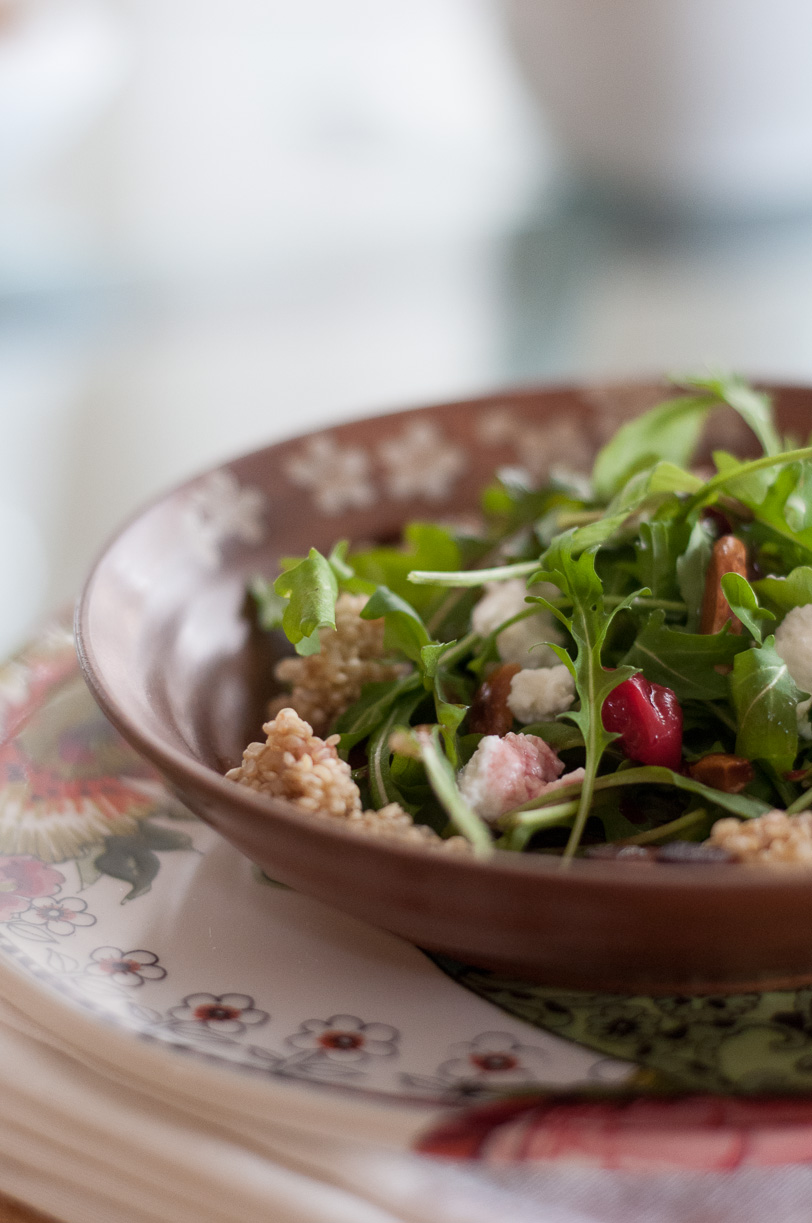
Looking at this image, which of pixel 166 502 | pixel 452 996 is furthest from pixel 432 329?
pixel 452 996

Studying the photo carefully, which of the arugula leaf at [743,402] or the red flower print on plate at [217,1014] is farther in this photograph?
the arugula leaf at [743,402]

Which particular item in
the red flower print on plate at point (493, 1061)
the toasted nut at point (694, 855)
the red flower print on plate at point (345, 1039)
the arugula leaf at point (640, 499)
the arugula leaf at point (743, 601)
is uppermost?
the arugula leaf at point (640, 499)

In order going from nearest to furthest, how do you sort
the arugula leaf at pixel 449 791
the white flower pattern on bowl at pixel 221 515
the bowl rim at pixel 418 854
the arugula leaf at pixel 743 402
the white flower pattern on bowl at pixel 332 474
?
1. the bowl rim at pixel 418 854
2. the arugula leaf at pixel 449 791
3. the arugula leaf at pixel 743 402
4. the white flower pattern on bowl at pixel 221 515
5. the white flower pattern on bowl at pixel 332 474

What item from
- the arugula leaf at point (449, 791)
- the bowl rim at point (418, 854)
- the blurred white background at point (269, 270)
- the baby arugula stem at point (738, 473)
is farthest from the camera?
the blurred white background at point (269, 270)

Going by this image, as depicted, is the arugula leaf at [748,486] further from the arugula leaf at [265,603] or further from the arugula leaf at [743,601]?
the arugula leaf at [265,603]

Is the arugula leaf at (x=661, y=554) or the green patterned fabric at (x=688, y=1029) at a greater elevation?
the arugula leaf at (x=661, y=554)

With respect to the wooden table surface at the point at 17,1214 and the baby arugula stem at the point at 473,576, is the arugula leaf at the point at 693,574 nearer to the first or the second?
the baby arugula stem at the point at 473,576

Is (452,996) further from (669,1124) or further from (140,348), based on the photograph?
(140,348)

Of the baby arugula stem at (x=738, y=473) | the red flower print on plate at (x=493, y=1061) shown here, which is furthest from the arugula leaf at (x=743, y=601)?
the red flower print on plate at (x=493, y=1061)
